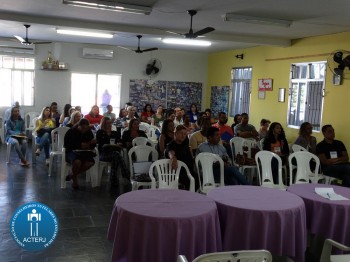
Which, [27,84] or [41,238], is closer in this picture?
[41,238]

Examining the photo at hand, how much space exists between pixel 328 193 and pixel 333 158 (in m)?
2.44

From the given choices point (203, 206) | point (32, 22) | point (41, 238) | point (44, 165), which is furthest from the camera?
point (44, 165)

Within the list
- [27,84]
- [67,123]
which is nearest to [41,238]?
[67,123]

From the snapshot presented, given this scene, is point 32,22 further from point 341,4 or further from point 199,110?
point 199,110

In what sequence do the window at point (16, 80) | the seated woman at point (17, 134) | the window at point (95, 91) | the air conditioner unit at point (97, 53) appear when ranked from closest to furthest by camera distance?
the seated woman at point (17, 134), the window at point (16, 80), the air conditioner unit at point (97, 53), the window at point (95, 91)

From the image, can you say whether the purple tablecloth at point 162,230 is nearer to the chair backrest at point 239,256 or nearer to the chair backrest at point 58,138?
the chair backrest at point 239,256

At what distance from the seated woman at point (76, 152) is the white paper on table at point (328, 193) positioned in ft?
11.3

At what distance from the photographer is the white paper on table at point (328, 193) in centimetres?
332

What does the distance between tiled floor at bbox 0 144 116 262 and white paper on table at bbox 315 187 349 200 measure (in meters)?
2.10

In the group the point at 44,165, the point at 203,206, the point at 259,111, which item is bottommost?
the point at 44,165

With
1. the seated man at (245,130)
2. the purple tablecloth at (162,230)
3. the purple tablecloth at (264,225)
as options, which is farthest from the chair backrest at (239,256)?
the seated man at (245,130)

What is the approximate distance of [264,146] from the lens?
5883 mm

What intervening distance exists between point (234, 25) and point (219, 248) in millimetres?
4739

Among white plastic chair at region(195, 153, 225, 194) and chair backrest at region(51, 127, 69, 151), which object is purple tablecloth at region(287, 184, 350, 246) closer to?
white plastic chair at region(195, 153, 225, 194)
